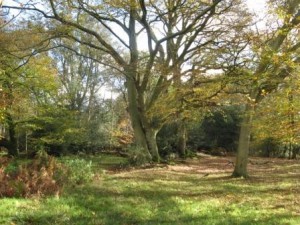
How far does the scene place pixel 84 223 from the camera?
7055 millimetres

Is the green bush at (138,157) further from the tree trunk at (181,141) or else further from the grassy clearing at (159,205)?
the tree trunk at (181,141)

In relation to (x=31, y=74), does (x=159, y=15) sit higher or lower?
higher

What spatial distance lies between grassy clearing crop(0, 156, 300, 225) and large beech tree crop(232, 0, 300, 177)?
9.07 feet

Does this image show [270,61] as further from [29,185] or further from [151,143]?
[151,143]

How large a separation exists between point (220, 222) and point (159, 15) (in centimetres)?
1276

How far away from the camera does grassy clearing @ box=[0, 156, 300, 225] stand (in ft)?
24.4

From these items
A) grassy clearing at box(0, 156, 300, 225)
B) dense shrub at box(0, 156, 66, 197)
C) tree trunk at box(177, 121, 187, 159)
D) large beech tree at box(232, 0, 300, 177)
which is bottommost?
grassy clearing at box(0, 156, 300, 225)

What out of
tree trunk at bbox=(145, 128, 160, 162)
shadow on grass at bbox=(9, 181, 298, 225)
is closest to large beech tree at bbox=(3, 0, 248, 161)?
tree trunk at bbox=(145, 128, 160, 162)

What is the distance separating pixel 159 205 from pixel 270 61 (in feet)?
18.2

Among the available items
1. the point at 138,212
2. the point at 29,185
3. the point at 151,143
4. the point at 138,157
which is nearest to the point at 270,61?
the point at 138,212

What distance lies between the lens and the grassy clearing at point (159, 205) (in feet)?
24.4

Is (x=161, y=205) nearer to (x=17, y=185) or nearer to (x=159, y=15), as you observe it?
(x=17, y=185)

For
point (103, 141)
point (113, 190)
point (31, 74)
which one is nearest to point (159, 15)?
point (31, 74)

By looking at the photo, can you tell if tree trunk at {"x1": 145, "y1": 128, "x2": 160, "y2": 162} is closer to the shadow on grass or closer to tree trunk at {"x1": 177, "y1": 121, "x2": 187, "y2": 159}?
tree trunk at {"x1": 177, "y1": 121, "x2": 187, "y2": 159}
